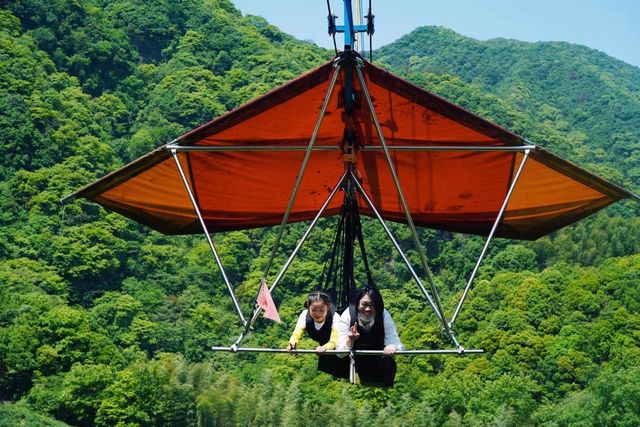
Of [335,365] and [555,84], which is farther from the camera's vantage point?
[555,84]

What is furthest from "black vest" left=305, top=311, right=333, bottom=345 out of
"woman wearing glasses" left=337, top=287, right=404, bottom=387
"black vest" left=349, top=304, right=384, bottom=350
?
"black vest" left=349, top=304, right=384, bottom=350

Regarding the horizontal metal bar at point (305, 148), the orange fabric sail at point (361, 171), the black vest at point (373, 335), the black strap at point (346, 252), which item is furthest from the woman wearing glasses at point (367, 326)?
the orange fabric sail at point (361, 171)

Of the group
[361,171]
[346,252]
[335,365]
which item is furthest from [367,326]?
[361,171]

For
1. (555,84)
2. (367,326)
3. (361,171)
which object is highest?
(361,171)

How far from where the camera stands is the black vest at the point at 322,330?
1111 cm

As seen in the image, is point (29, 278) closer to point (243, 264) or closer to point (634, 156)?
point (243, 264)

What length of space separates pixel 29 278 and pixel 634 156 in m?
74.5

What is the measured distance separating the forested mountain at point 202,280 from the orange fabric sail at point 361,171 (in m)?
46.5

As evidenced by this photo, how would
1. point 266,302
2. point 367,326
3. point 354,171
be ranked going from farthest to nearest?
1. point 354,171
2. point 367,326
3. point 266,302

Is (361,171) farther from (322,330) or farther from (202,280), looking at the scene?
(202,280)

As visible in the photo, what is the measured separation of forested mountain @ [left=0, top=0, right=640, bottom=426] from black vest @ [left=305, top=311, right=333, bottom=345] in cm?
4914

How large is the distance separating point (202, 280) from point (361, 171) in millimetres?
77977

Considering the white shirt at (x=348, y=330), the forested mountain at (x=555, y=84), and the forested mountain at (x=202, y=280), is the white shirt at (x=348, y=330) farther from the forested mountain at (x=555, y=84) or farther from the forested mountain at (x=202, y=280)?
the forested mountain at (x=555, y=84)

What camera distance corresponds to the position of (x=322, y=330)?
1115cm
